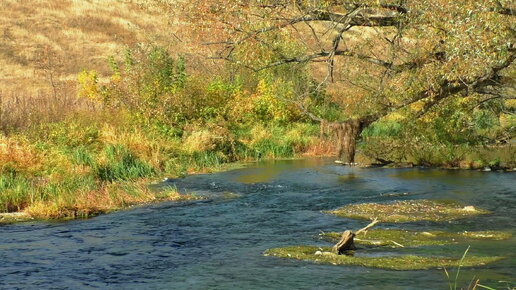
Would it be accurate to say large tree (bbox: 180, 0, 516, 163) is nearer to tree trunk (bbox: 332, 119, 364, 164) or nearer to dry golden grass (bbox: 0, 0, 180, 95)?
tree trunk (bbox: 332, 119, 364, 164)

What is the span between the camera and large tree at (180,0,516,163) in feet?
60.5

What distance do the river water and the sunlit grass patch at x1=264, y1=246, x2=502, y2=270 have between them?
269 mm

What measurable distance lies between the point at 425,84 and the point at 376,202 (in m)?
4.06

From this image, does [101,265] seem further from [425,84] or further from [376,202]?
[425,84]

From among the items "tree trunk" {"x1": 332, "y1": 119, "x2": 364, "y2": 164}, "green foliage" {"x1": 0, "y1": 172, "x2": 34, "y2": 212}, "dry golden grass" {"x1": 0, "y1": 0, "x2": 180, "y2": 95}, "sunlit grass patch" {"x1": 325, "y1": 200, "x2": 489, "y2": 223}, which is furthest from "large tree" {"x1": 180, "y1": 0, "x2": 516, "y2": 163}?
"dry golden grass" {"x1": 0, "y1": 0, "x2": 180, "y2": 95}

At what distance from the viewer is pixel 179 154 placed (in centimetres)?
2973

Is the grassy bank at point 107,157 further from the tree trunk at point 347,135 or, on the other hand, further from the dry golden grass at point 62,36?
the dry golden grass at point 62,36

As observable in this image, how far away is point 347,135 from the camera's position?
2603cm

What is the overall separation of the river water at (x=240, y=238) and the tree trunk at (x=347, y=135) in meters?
0.85

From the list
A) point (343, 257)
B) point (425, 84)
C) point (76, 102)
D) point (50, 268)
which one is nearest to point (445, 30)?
point (425, 84)

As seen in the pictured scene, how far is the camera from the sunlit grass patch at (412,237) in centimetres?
1600

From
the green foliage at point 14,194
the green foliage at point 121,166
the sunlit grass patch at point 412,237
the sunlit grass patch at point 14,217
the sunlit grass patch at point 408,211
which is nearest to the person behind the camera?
the sunlit grass patch at point 412,237

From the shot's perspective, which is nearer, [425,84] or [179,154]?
[425,84]

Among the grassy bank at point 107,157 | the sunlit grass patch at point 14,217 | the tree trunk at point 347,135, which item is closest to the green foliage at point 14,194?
the grassy bank at point 107,157
